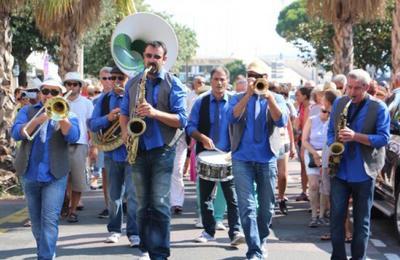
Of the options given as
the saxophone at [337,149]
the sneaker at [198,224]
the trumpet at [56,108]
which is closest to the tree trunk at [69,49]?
the sneaker at [198,224]

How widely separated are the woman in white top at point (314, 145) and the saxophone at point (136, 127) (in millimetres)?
3330

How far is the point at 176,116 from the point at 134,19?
1967mm

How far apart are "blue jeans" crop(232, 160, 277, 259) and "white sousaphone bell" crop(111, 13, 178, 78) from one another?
4.85 ft

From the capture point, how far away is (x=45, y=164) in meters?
6.56

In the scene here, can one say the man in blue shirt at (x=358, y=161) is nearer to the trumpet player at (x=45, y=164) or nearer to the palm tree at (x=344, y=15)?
the trumpet player at (x=45, y=164)

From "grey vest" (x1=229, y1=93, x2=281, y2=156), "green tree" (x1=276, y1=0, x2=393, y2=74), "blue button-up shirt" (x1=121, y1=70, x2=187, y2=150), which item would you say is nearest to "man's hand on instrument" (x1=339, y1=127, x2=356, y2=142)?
"grey vest" (x1=229, y1=93, x2=281, y2=156)

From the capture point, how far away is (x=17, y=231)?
29.6 feet

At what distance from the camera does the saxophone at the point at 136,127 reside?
20.9 feet

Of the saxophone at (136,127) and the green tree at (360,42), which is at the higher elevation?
the green tree at (360,42)

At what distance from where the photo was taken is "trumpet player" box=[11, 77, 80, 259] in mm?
6543

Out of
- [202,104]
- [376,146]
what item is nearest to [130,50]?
[202,104]

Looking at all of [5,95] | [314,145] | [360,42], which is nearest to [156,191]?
[314,145]

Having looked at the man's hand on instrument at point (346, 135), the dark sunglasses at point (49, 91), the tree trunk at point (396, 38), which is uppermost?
the tree trunk at point (396, 38)

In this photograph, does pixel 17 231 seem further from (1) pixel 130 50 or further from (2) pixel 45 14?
(2) pixel 45 14
